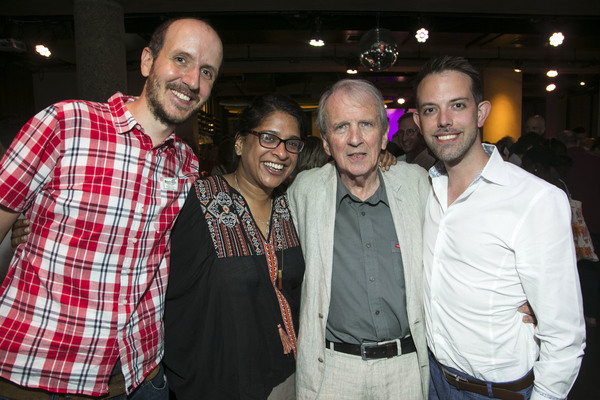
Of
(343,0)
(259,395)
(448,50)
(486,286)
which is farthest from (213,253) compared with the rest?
(448,50)

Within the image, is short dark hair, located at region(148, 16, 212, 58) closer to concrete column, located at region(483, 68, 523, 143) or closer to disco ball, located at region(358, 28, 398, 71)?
disco ball, located at region(358, 28, 398, 71)

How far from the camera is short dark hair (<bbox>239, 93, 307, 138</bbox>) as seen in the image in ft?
6.44

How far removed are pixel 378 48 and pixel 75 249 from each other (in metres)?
5.73

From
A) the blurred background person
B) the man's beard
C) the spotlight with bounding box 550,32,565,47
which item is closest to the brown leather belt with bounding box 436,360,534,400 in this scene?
the man's beard

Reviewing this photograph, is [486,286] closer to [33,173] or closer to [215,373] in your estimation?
[215,373]

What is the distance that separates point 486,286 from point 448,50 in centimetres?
1031

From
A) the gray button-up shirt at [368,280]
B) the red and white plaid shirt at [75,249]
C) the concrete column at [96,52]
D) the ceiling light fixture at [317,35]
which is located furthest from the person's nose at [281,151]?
the ceiling light fixture at [317,35]

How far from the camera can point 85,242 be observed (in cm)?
139

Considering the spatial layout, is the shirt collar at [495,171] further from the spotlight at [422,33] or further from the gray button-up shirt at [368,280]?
the spotlight at [422,33]

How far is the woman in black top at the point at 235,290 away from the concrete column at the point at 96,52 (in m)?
3.93

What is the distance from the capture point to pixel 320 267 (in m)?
1.78

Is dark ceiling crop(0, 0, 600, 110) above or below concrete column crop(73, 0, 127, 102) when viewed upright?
above

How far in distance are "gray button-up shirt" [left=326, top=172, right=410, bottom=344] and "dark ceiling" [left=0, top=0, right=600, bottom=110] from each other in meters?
5.19

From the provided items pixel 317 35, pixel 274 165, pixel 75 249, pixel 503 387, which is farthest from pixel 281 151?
pixel 317 35
